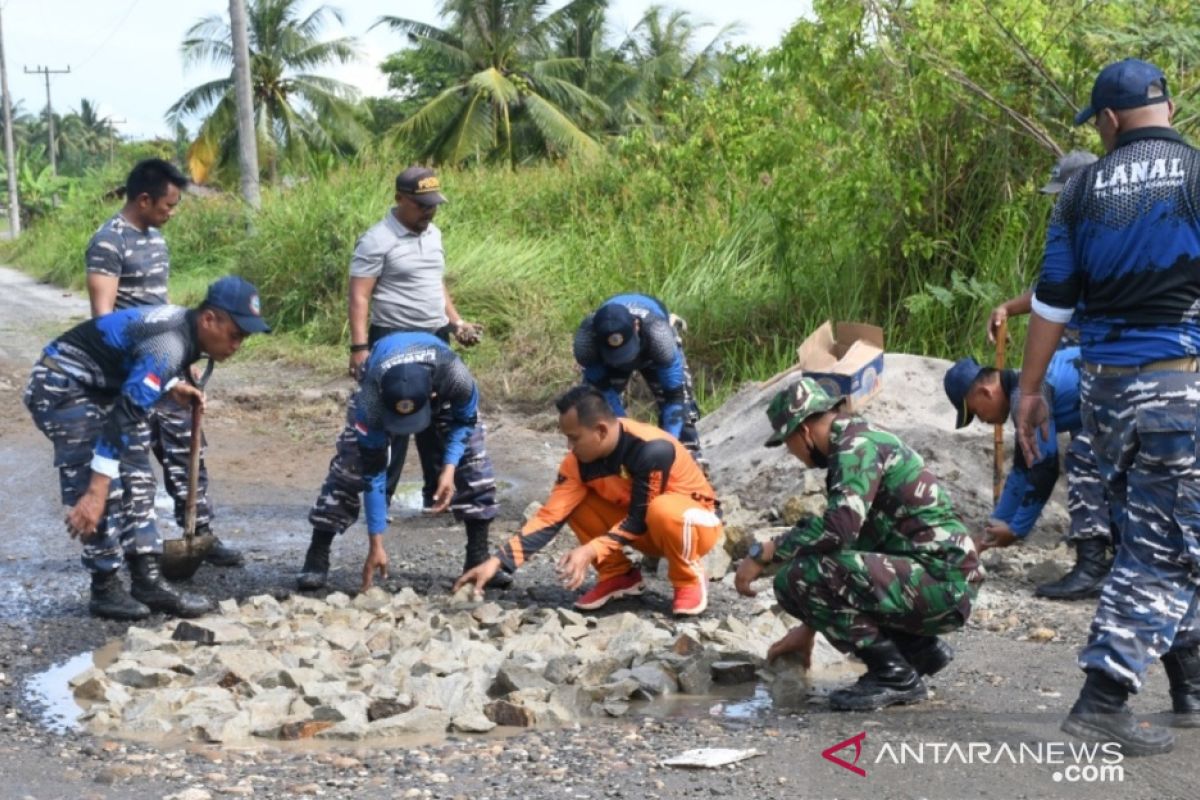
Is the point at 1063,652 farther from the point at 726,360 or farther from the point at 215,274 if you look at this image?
the point at 215,274

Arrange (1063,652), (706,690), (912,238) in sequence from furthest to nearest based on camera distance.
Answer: (912,238) → (1063,652) → (706,690)

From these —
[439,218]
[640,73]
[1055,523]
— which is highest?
[640,73]

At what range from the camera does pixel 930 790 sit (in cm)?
386

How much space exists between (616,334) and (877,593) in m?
2.61

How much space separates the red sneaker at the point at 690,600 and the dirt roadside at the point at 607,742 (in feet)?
0.54

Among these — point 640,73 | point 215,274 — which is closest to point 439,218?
point 215,274

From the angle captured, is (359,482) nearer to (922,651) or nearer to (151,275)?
(151,275)

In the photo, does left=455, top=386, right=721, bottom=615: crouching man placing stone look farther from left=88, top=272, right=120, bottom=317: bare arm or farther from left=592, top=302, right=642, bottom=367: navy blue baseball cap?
left=88, top=272, right=120, bottom=317: bare arm

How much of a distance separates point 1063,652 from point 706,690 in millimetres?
1463

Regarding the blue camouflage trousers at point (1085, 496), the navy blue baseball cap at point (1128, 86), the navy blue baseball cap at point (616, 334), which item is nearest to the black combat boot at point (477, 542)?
the navy blue baseball cap at point (616, 334)

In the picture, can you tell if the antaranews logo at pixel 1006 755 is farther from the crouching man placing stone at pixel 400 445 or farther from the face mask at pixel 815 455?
the crouching man placing stone at pixel 400 445

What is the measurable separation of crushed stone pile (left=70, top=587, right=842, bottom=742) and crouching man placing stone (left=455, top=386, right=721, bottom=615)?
0.21 m

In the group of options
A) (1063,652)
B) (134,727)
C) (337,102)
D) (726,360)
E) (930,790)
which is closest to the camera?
(930,790)

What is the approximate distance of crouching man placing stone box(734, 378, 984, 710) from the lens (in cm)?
447
